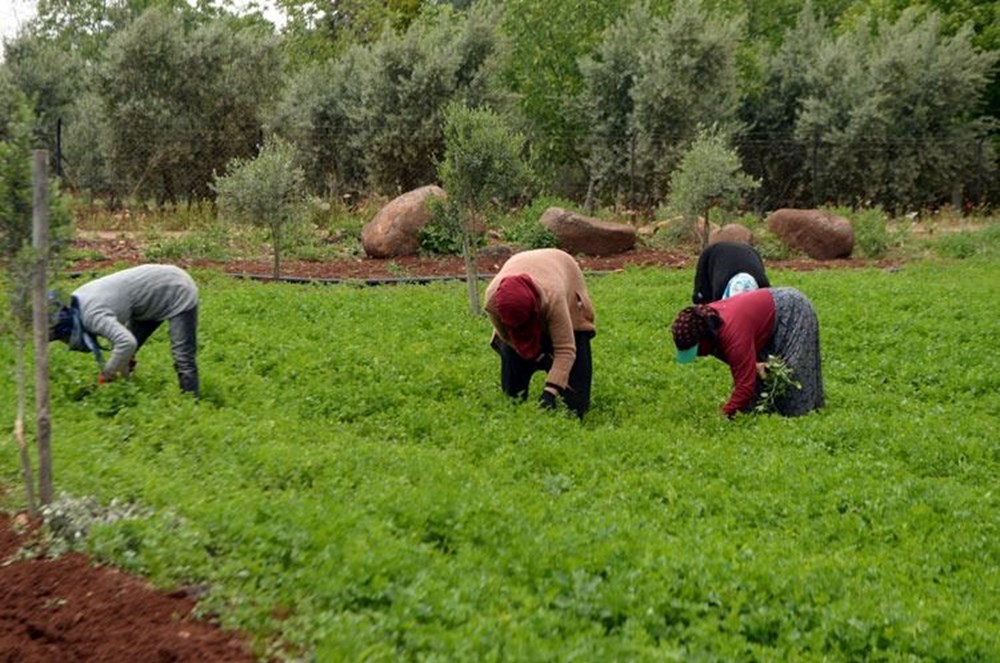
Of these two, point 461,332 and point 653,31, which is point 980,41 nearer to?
point 653,31

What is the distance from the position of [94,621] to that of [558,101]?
26.7 metres

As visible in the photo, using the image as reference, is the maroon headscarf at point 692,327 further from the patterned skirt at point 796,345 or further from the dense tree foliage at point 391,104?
the dense tree foliage at point 391,104

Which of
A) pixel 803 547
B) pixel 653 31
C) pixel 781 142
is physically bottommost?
pixel 803 547

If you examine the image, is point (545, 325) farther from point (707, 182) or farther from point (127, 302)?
point (707, 182)

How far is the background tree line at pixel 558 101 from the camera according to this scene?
22719mm

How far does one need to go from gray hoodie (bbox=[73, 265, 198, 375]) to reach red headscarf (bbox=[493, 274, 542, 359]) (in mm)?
2623

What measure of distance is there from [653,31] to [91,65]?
1420 cm

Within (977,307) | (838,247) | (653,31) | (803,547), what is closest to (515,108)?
(653,31)

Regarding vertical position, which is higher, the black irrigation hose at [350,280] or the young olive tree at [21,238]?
the young olive tree at [21,238]

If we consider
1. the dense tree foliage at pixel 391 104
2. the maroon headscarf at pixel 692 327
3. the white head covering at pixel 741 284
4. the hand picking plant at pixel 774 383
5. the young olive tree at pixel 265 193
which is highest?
the dense tree foliage at pixel 391 104

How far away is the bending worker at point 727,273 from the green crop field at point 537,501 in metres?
0.88

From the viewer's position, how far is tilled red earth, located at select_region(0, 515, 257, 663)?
12.5 feet

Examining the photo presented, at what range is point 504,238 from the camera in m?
19.8

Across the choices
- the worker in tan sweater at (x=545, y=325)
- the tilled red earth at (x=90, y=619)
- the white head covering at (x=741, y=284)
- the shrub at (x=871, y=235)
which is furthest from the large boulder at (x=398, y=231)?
the tilled red earth at (x=90, y=619)
